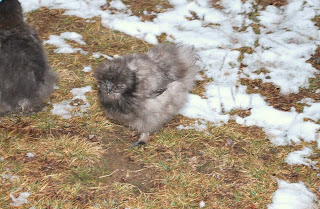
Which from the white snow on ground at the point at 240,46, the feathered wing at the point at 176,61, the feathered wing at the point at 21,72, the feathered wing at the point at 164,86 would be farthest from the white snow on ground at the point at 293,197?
the feathered wing at the point at 21,72

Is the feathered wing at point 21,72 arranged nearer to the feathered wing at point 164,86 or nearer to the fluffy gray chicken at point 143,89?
the fluffy gray chicken at point 143,89

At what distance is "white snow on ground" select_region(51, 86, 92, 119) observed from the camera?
5.94m

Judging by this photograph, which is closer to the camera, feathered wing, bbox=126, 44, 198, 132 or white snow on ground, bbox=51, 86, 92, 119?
feathered wing, bbox=126, 44, 198, 132

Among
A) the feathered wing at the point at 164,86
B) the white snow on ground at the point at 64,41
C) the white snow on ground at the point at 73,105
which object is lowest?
the white snow on ground at the point at 73,105

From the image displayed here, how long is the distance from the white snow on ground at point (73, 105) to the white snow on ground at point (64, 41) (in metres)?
1.15

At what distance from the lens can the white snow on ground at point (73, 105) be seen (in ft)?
19.5

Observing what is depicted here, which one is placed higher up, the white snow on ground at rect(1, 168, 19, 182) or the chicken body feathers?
the chicken body feathers

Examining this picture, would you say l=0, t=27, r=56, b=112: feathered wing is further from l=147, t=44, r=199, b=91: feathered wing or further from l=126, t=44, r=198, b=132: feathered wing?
l=147, t=44, r=199, b=91: feathered wing

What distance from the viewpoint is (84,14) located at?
26.9 feet

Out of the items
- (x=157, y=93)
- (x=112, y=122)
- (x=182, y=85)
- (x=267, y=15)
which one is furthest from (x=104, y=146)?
(x=267, y=15)

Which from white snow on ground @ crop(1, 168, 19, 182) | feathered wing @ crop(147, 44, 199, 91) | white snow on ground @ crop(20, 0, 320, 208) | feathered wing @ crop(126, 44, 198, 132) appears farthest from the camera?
white snow on ground @ crop(20, 0, 320, 208)

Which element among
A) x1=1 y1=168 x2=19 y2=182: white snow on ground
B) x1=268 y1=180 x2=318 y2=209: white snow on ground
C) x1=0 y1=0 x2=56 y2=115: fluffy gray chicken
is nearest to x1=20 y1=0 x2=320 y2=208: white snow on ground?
x1=268 y1=180 x2=318 y2=209: white snow on ground

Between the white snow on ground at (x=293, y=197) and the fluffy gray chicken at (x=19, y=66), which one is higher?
the fluffy gray chicken at (x=19, y=66)

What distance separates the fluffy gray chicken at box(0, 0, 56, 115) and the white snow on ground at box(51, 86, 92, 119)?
0.27m
